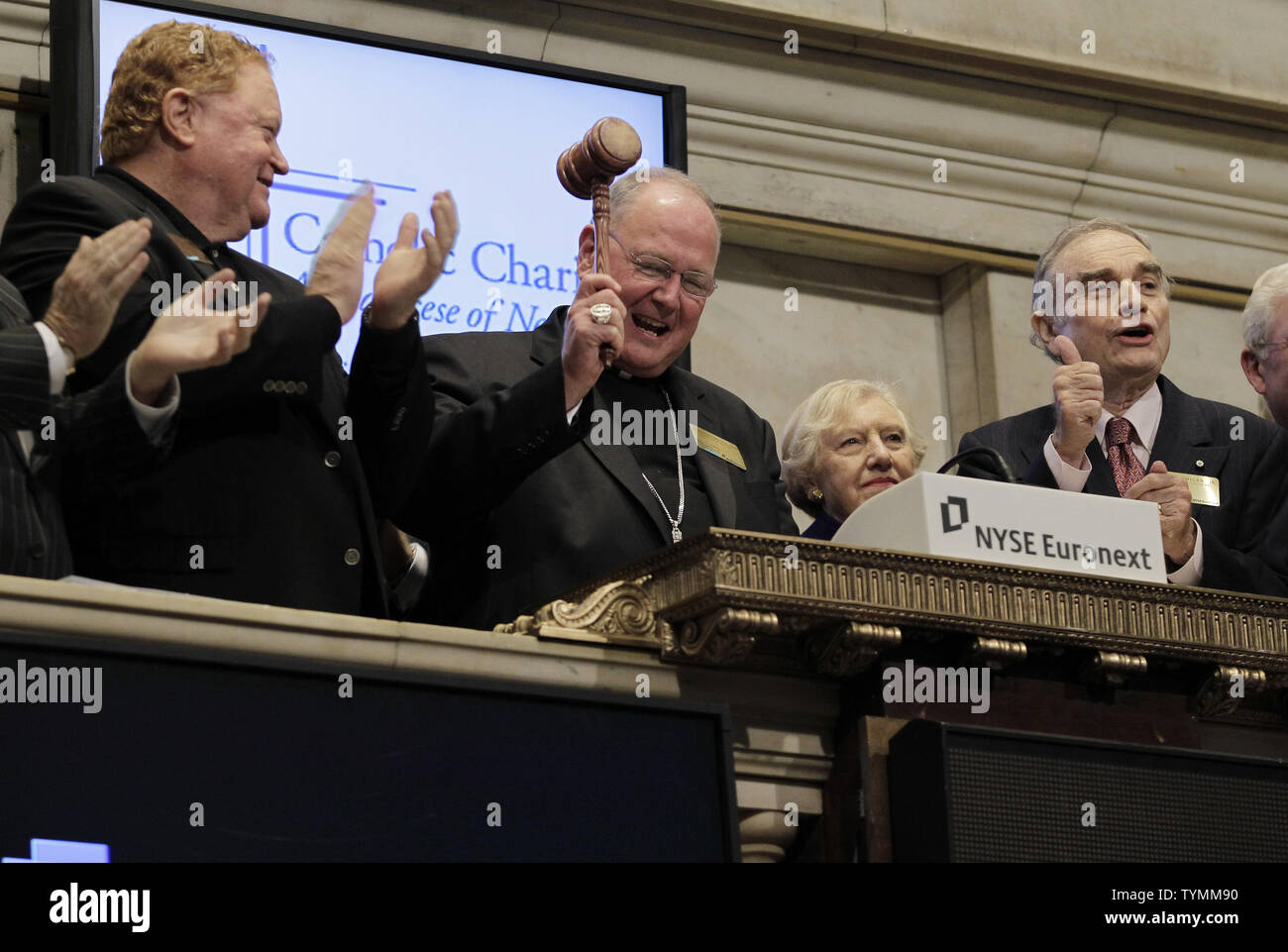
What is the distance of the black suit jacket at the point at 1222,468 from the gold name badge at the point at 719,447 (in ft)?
1.22

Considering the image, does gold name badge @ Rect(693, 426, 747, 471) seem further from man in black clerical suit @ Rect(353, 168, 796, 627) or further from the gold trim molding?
the gold trim molding

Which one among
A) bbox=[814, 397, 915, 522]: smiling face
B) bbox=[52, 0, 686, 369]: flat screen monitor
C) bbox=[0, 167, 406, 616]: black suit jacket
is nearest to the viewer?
bbox=[0, 167, 406, 616]: black suit jacket

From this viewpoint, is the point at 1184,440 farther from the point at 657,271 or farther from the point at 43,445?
the point at 43,445

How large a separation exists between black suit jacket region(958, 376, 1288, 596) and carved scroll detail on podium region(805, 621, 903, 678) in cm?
97

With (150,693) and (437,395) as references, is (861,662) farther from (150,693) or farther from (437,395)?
(437,395)

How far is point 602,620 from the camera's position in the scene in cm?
251

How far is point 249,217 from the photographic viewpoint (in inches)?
124

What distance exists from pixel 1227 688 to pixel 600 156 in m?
1.09

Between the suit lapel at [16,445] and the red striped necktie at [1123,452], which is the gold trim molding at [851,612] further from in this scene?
the red striped necktie at [1123,452]

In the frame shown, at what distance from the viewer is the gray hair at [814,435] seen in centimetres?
424

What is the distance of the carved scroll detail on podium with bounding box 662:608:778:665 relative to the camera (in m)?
2.45

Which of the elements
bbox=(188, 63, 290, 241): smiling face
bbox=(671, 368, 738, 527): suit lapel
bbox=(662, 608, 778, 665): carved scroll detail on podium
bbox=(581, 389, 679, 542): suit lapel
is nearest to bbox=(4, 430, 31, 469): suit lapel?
bbox=(188, 63, 290, 241): smiling face

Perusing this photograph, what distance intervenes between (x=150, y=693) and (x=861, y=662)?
0.79m

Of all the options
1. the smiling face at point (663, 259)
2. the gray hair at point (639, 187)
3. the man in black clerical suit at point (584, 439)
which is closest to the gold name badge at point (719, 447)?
the man in black clerical suit at point (584, 439)
